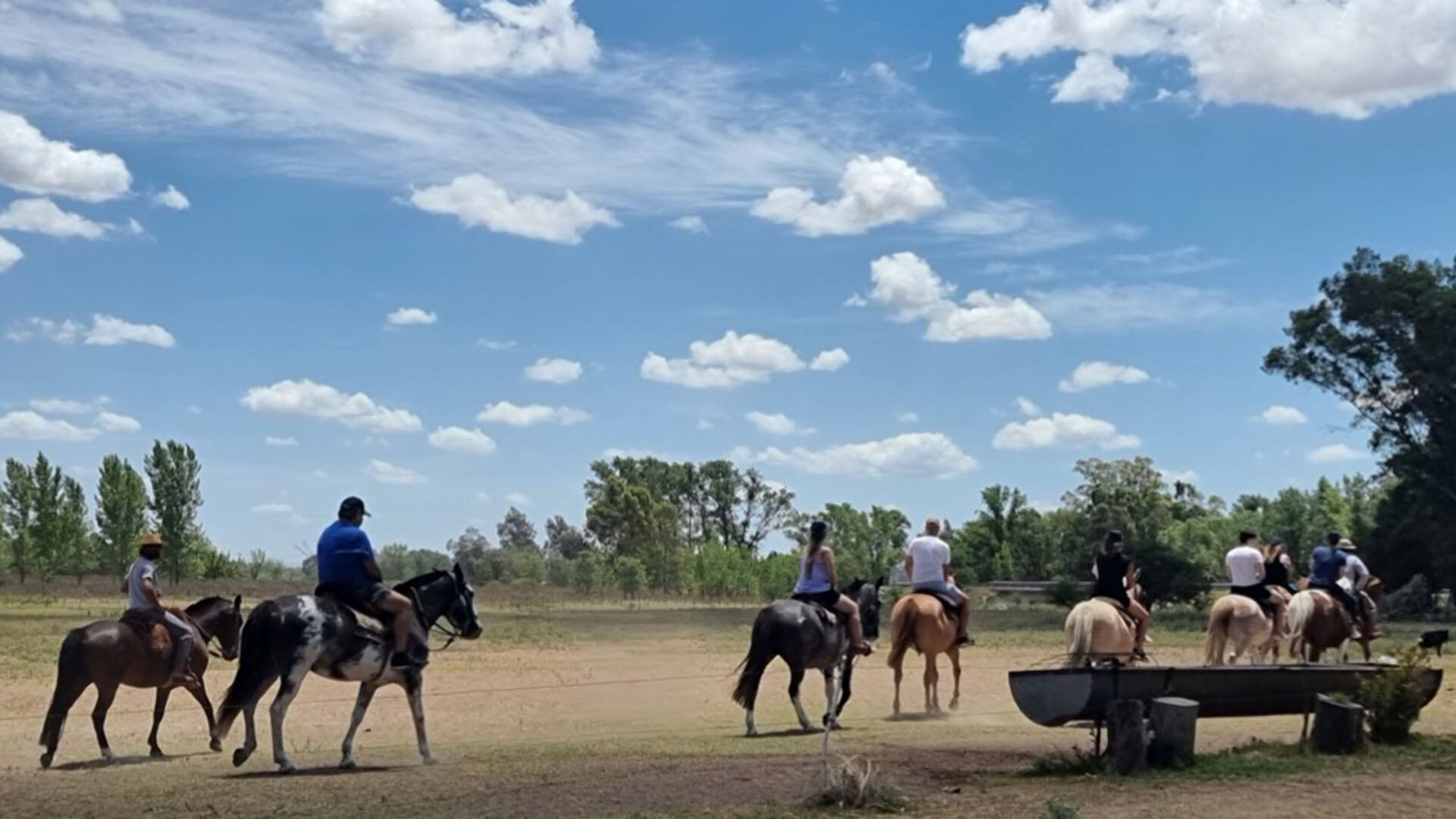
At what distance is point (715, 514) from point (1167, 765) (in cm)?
11027

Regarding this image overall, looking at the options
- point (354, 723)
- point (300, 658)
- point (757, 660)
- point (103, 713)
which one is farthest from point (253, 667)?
point (757, 660)

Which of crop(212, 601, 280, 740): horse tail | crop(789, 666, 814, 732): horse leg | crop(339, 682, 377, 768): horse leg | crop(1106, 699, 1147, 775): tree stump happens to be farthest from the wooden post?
crop(212, 601, 280, 740): horse tail

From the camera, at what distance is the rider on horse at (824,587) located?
1827 centimetres

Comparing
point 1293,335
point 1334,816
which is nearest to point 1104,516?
point 1293,335

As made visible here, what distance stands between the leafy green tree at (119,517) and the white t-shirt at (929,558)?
70712 mm

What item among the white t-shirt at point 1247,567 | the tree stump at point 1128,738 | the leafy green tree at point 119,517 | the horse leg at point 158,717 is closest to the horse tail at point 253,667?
the horse leg at point 158,717

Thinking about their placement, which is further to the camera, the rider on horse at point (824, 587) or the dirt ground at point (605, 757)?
the rider on horse at point (824, 587)

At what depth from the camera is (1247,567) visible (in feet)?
72.5

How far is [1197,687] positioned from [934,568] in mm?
6105

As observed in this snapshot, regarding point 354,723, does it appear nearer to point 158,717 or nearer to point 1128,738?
point 158,717

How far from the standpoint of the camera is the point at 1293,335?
56469 millimetres

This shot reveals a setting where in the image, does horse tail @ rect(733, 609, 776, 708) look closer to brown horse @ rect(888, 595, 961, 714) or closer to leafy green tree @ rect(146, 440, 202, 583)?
brown horse @ rect(888, 595, 961, 714)

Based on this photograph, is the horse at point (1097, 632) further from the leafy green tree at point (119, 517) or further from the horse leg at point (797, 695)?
the leafy green tree at point (119, 517)

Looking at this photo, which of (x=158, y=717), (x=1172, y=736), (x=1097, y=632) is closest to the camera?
(x=1172, y=736)
